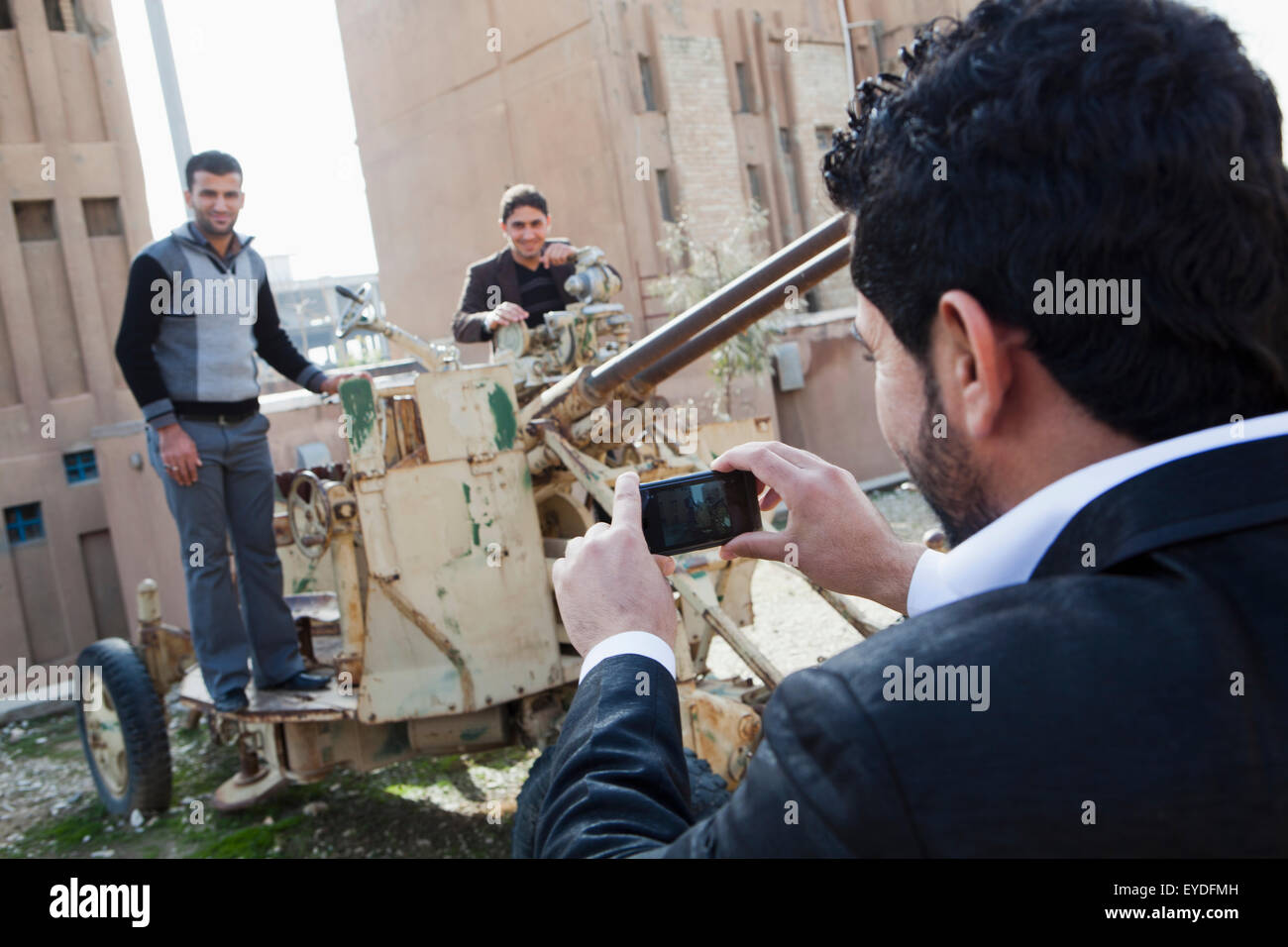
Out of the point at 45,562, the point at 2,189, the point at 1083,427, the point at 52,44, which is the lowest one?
the point at 45,562

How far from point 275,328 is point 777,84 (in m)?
13.3

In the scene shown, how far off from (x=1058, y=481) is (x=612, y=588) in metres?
0.56

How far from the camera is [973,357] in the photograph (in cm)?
98

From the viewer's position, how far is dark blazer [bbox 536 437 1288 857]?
0.78m

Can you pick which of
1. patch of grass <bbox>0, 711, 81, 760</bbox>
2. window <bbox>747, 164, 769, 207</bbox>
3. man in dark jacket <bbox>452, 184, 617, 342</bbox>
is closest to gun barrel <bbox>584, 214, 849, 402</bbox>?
man in dark jacket <bbox>452, 184, 617, 342</bbox>

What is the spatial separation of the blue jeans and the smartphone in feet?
10.4

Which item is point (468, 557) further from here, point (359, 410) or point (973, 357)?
point (973, 357)

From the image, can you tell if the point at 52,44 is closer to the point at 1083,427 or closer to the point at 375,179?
the point at 1083,427

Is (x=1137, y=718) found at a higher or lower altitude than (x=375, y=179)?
lower

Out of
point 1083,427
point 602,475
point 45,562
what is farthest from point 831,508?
point 45,562

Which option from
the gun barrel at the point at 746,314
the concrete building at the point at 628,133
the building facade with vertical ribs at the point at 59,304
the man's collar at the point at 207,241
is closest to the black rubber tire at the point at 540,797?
the gun barrel at the point at 746,314

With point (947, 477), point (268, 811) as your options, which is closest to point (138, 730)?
point (268, 811)

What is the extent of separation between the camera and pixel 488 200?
16.0 m

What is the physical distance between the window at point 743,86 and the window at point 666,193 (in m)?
2.12
